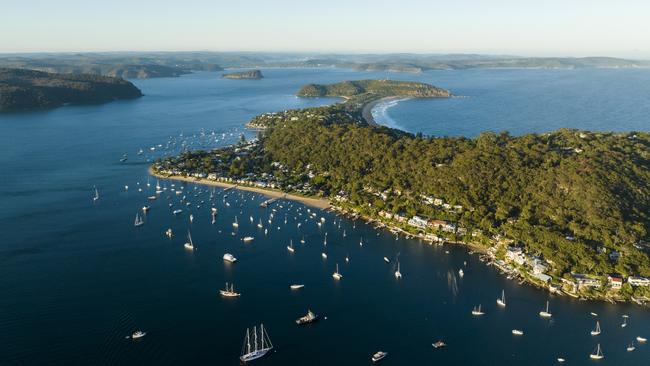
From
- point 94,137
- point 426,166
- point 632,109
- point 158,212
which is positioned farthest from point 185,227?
point 632,109

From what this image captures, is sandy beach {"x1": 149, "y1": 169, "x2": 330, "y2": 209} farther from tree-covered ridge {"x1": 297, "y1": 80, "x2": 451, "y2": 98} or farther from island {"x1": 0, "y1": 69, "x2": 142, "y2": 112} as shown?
tree-covered ridge {"x1": 297, "y1": 80, "x2": 451, "y2": 98}

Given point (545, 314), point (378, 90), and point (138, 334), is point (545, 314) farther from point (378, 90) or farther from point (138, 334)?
point (378, 90)

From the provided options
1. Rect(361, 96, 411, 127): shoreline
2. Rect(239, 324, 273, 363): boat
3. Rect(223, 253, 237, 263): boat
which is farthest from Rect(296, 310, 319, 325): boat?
Rect(361, 96, 411, 127): shoreline

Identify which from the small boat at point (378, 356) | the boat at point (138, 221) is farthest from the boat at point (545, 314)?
the boat at point (138, 221)

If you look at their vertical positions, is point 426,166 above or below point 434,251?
above

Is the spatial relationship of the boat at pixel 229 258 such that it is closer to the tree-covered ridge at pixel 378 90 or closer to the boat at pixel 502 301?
the boat at pixel 502 301

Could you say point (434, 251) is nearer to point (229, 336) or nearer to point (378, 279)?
point (378, 279)
